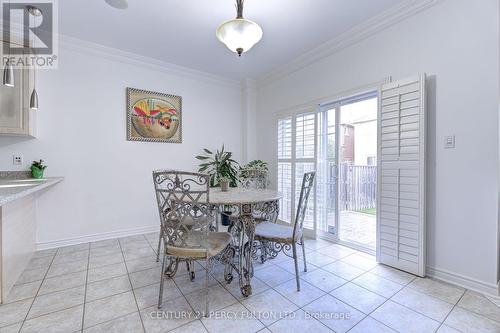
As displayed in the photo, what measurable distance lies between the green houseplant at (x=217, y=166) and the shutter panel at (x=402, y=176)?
7.48 ft

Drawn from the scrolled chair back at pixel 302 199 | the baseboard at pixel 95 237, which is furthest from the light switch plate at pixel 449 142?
the baseboard at pixel 95 237

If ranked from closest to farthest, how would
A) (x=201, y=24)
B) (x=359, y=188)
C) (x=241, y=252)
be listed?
(x=241, y=252) < (x=201, y=24) < (x=359, y=188)

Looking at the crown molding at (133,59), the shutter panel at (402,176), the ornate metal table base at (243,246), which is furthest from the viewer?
the crown molding at (133,59)

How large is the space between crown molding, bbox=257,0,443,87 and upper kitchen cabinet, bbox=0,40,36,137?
329 cm

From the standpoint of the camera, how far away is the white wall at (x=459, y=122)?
6.08ft

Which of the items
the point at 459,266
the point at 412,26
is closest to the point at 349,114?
the point at 412,26

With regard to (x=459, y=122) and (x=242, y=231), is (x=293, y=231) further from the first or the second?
(x=459, y=122)

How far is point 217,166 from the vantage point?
12.9 feet

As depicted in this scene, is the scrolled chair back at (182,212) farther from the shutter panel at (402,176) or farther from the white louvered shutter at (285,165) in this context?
the white louvered shutter at (285,165)

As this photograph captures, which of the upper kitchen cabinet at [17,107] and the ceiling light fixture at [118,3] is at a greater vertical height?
the ceiling light fixture at [118,3]

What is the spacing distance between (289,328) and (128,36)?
357 cm

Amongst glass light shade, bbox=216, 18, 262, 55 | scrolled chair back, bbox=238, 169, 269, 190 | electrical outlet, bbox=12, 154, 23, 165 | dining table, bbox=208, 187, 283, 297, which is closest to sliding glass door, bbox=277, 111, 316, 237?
scrolled chair back, bbox=238, 169, 269, 190

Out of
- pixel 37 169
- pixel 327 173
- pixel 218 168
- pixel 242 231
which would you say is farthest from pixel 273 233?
pixel 37 169

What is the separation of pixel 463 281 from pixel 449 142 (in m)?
1.22
